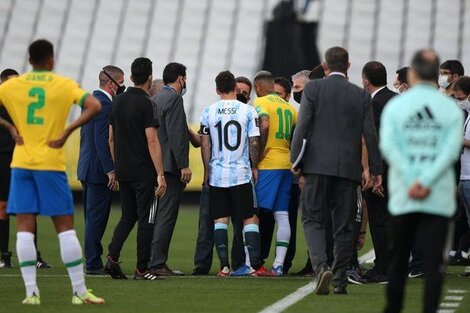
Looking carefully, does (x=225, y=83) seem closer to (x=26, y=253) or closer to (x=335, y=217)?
(x=335, y=217)

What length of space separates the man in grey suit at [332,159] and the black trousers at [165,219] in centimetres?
242

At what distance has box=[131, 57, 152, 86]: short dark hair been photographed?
1344cm

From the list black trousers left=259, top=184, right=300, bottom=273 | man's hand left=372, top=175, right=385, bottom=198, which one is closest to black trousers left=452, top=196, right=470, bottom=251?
black trousers left=259, top=184, right=300, bottom=273

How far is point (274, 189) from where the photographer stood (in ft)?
47.7

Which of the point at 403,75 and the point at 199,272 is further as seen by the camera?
the point at 199,272

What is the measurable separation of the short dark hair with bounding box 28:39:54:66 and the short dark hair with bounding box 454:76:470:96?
16.8 feet

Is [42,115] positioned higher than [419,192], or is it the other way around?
[42,115]

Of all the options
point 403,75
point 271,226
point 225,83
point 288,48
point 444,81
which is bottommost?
point 271,226

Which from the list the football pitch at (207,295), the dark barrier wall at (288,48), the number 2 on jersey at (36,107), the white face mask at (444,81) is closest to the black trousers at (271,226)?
the football pitch at (207,295)

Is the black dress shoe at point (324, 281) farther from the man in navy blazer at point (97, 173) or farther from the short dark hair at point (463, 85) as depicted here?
the short dark hair at point (463, 85)

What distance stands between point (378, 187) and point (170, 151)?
93.1 inches

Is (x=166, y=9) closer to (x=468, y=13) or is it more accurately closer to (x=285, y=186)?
(x=468, y=13)

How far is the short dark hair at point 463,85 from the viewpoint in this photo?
47.1 ft

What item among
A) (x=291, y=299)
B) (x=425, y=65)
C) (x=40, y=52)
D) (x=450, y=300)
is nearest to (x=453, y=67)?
(x=450, y=300)
